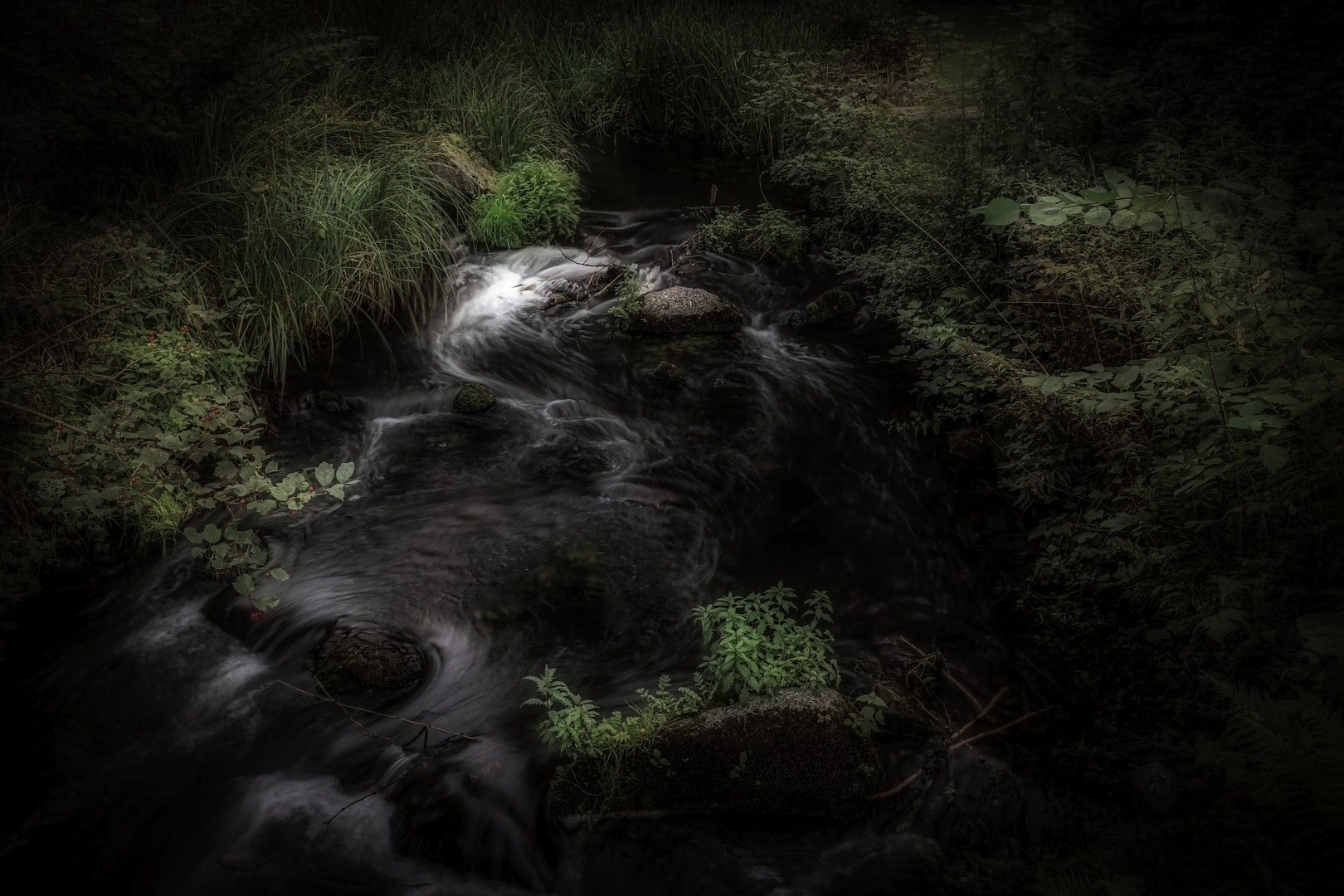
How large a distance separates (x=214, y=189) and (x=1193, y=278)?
6.38 metres

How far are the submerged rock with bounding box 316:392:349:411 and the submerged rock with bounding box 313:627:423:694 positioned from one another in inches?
94.6

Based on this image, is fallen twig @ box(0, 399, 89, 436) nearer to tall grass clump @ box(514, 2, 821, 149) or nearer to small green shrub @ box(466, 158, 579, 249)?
small green shrub @ box(466, 158, 579, 249)

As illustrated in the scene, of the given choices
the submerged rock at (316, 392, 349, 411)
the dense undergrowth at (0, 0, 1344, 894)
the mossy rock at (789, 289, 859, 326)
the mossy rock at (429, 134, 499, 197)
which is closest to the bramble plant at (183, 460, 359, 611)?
the dense undergrowth at (0, 0, 1344, 894)

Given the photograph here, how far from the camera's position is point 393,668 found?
3637 millimetres

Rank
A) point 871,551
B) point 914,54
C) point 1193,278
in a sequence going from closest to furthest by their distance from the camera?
point 1193,278 → point 871,551 → point 914,54

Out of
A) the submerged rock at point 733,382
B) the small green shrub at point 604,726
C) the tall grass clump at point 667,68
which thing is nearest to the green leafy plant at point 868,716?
the small green shrub at point 604,726

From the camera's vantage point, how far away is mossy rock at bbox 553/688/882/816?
2980 millimetres

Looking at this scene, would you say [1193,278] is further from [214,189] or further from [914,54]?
[914,54]

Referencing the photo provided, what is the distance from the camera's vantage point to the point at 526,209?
7.58 metres

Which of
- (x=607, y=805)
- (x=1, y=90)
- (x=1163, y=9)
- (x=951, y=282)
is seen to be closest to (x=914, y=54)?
(x=1163, y=9)

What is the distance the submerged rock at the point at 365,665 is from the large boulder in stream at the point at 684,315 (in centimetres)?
383

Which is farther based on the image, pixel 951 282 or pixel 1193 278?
pixel 951 282

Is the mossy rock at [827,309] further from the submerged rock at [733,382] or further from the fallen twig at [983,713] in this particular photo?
the fallen twig at [983,713]

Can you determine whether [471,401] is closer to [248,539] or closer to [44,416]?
[248,539]
